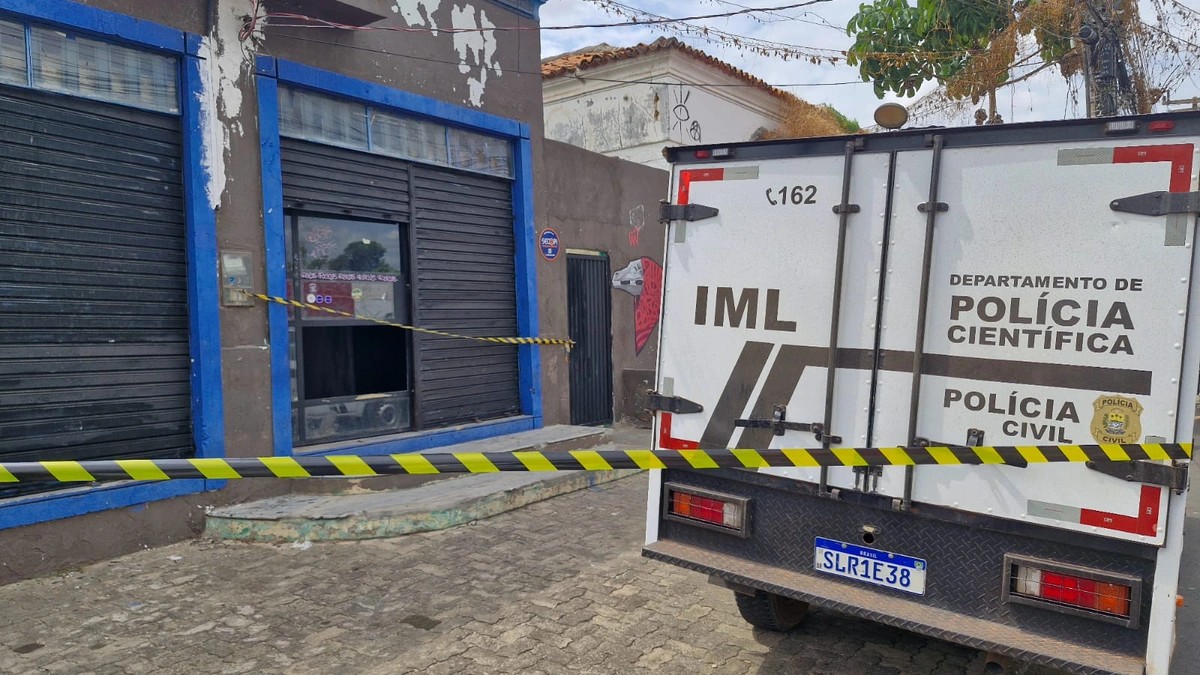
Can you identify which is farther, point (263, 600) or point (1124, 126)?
point (263, 600)

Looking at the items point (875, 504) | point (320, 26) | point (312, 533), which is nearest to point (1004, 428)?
point (875, 504)

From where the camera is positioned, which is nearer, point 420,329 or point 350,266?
point 350,266

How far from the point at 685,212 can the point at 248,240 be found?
399 centimetres

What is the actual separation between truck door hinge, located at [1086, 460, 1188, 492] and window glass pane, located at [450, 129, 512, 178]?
675 centimetres

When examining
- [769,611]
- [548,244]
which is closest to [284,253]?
[548,244]

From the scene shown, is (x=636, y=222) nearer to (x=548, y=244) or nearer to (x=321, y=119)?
(x=548, y=244)

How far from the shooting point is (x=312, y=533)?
607 centimetres

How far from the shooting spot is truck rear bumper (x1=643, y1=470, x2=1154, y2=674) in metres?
3.16

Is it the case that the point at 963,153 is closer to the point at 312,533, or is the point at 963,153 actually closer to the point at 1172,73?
the point at 312,533

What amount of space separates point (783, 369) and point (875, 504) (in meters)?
0.73

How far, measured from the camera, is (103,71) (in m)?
5.73

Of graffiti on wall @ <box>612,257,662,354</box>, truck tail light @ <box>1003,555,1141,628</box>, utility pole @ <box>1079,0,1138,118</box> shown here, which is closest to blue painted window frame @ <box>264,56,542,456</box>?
graffiti on wall @ <box>612,257,662,354</box>

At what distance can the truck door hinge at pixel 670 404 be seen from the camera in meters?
4.13

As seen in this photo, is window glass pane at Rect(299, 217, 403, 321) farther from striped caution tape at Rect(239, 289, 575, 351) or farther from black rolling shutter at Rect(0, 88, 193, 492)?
black rolling shutter at Rect(0, 88, 193, 492)
